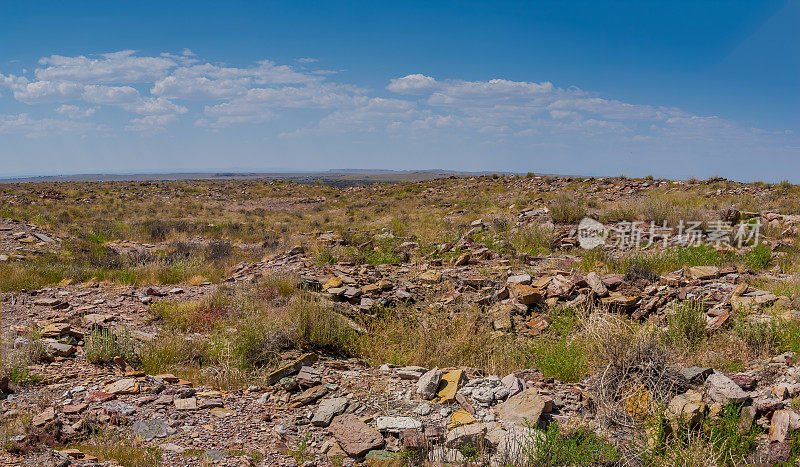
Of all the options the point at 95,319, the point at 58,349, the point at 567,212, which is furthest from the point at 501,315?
the point at 567,212

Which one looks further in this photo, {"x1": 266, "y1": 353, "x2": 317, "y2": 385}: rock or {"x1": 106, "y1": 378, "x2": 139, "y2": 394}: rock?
{"x1": 266, "y1": 353, "x2": 317, "y2": 385}: rock

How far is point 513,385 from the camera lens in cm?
417

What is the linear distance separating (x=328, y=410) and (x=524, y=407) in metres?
1.74

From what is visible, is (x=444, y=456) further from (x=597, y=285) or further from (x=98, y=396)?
(x=597, y=285)

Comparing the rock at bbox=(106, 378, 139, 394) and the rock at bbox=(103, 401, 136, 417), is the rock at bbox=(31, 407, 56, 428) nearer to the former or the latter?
the rock at bbox=(103, 401, 136, 417)

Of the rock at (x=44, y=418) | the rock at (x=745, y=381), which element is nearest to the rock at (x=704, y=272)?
the rock at (x=745, y=381)

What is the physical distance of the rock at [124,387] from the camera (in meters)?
4.37

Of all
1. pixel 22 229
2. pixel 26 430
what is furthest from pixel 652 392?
pixel 22 229

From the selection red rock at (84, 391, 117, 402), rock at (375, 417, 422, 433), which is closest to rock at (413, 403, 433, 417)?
rock at (375, 417, 422, 433)

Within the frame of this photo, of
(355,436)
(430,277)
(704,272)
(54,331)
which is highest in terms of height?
(704,272)

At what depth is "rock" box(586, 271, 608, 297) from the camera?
6.79 metres

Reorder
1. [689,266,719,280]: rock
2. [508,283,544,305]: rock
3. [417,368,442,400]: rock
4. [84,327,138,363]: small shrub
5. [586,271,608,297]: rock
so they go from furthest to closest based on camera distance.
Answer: [689,266,719,280]: rock < [508,283,544,305]: rock < [586,271,608,297]: rock < [84,327,138,363]: small shrub < [417,368,442,400]: rock

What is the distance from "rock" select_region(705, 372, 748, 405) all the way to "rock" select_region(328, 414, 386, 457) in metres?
2.80

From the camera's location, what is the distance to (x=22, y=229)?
1384 centimetres
